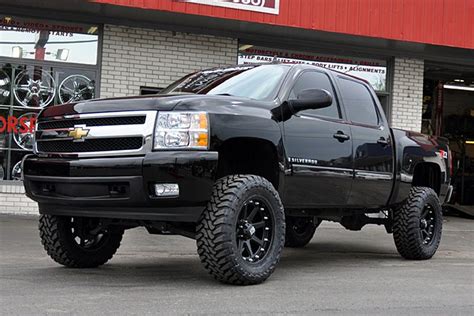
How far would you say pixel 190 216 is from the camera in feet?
17.8

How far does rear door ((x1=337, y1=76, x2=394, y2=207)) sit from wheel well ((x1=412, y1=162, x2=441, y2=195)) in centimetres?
115

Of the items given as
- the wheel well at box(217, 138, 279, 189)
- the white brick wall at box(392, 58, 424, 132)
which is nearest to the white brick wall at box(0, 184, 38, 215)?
the wheel well at box(217, 138, 279, 189)

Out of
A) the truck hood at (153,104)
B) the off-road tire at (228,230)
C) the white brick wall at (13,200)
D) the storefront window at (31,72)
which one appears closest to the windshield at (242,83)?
the truck hood at (153,104)

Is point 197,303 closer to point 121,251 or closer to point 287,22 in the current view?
point 121,251

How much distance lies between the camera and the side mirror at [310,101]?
6.20m

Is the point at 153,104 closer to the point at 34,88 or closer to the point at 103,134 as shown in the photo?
the point at 103,134

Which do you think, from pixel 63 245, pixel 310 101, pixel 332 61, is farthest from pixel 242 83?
pixel 332 61

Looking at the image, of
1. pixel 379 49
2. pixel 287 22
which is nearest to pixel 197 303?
pixel 287 22

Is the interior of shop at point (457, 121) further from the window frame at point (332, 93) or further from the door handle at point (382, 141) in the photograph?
the window frame at point (332, 93)

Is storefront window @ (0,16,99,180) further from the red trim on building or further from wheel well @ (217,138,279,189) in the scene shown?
wheel well @ (217,138,279,189)

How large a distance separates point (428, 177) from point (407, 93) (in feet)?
16.8

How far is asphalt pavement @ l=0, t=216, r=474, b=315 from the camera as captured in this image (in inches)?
196

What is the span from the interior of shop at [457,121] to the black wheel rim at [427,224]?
8.89 meters

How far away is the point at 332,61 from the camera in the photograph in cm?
1317
